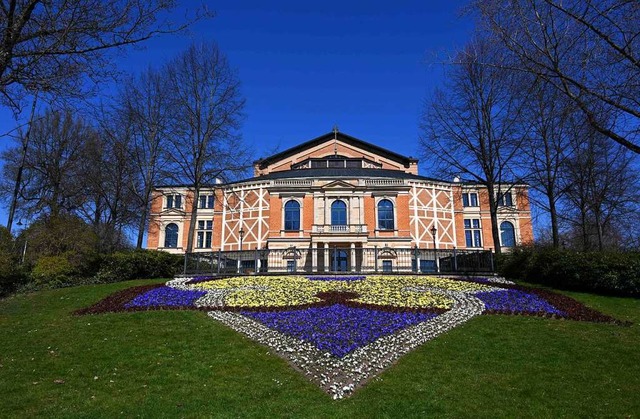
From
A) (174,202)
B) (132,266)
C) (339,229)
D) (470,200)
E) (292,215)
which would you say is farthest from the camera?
(174,202)

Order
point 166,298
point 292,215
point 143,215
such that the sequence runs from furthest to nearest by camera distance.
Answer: point 292,215
point 143,215
point 166,298

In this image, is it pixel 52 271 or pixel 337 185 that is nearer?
pixel 52 271

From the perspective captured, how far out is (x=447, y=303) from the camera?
11750mm

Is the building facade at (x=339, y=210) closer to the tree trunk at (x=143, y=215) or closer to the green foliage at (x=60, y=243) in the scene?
the tree trunk at (x=143, y=215)

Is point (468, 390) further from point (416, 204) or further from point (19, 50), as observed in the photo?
point (416, 204)

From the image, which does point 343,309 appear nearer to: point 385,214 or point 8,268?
point 8,268

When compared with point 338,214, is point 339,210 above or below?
above

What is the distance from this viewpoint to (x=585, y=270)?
1383cm

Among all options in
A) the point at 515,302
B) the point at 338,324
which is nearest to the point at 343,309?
the point at 338,324

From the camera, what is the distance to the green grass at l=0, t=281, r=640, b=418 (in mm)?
5168

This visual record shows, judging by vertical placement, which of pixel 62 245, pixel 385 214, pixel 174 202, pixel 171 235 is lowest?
pixel 62 245

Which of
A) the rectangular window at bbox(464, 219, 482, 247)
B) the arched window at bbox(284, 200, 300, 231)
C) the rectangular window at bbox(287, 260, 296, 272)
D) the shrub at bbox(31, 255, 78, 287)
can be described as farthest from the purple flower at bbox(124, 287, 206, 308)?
the rectangular window at bbox(464, 219, 482, 247)

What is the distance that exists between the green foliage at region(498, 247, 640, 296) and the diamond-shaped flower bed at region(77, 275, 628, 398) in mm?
1666

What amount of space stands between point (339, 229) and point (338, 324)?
26.0 m
